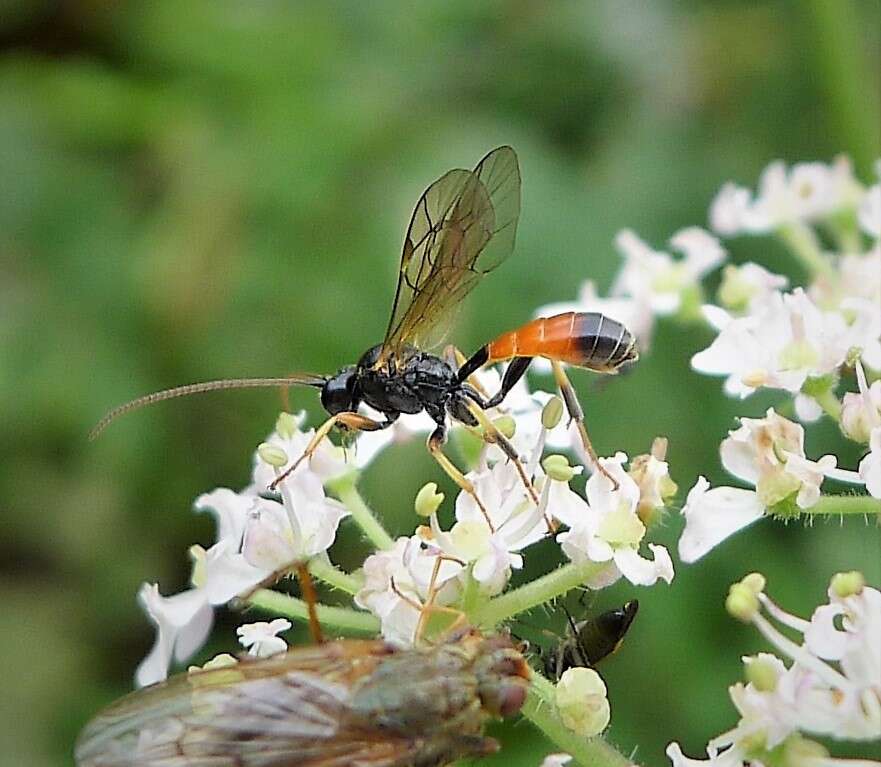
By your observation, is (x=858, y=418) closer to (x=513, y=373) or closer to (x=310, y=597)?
(x=513, y=373)

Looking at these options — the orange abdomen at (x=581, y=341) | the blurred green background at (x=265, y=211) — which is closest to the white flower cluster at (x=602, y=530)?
the orange abdomen at (x=581, y=341)

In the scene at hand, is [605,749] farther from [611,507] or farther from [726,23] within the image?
[726,23]

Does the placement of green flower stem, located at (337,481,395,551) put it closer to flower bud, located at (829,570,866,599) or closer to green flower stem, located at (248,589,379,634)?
green flower stem, located at (248,589,379,634)

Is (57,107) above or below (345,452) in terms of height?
above

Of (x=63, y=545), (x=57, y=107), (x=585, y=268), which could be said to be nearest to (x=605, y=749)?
(x=585, y=268)

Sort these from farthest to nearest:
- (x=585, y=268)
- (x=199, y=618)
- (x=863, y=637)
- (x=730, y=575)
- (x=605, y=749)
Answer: (x=585, y=268) → (x=730, y=575) → (x=199, y=618) → (x=605, y=749) → (x=863, y=637)

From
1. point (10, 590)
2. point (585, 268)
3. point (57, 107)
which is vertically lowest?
point (10, 590)
